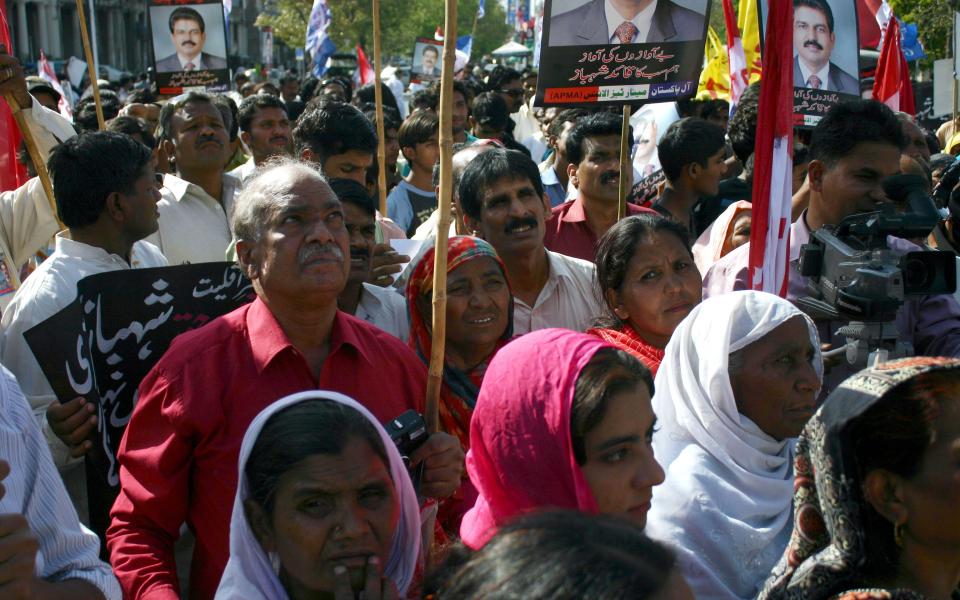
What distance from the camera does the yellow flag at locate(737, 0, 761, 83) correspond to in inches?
297

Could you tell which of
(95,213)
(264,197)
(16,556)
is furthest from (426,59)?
(16,556)

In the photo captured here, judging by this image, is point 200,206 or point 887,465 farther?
→ point 200,206

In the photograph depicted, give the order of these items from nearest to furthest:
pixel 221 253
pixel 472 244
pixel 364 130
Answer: pixel 472 244 → pixel 221 253 → pixel 364 130

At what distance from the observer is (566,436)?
2227 mm

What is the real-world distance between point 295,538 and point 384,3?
46.8m

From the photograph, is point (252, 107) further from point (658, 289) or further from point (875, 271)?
point (875, 271)

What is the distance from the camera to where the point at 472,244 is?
3393 mm

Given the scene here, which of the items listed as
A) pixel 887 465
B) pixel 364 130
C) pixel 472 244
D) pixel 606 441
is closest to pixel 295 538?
pixel 606 441

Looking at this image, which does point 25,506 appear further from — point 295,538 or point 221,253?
point 221,253

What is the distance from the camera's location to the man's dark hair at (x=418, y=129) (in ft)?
22.4

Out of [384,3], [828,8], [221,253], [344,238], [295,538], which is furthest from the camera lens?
[384,3]

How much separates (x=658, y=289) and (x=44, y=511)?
2.00m

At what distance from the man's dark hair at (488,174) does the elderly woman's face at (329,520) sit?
2.05 metres

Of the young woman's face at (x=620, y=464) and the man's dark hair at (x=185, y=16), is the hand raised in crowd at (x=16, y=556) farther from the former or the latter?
the man's dark hair at (x=185, y=16)
